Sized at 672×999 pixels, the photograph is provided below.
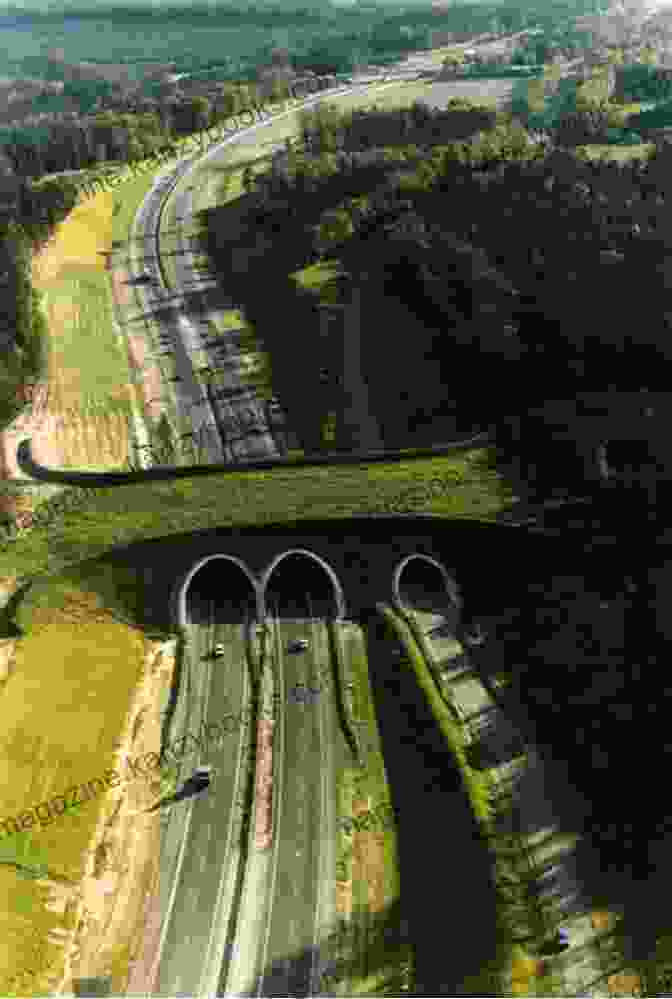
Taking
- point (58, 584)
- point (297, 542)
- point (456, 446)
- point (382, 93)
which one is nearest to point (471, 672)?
point (297, 542)

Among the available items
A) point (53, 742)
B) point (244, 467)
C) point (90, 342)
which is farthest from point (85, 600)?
point (90, 342)

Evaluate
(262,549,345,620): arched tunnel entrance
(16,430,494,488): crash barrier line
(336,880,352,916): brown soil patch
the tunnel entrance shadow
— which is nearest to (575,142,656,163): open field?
(16,430,494,488): crash barrier line

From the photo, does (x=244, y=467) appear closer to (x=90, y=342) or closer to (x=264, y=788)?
(x=264, y=788)

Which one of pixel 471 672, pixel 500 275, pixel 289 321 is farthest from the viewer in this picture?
pixel 289 321

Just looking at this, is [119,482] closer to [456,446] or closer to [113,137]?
[456,446]

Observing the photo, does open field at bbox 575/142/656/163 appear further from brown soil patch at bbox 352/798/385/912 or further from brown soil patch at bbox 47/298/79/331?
brown soil patch at bbox 352/798/385/912

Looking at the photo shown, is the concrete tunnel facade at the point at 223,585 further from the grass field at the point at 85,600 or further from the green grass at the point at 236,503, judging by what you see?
the green grass at the point at 236,503
